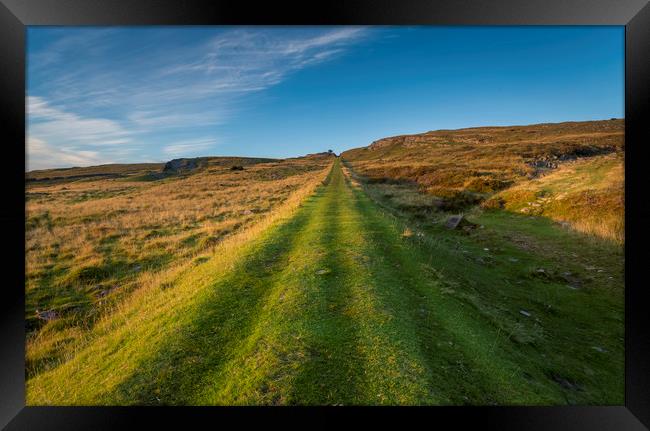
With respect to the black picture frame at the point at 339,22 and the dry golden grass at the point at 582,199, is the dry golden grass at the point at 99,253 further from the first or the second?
the dry golden grass at the point at 582,199

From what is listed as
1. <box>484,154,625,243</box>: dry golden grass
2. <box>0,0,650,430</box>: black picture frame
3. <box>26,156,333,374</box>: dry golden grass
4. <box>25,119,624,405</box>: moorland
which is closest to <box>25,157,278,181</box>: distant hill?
<box>26,156,333,374</box>: dry golden grass

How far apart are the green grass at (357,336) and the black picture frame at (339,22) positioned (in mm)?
369

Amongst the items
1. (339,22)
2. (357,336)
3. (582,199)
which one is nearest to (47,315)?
(357,336)

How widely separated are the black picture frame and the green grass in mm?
369

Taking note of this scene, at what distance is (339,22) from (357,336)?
5.81m

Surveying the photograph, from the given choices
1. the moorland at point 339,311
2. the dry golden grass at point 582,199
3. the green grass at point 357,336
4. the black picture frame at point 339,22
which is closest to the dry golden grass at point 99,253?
the moorland at point 339,311

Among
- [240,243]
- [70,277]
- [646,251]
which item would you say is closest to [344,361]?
[646,251]

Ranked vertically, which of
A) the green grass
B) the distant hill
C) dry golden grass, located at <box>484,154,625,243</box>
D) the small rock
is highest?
the distant hill

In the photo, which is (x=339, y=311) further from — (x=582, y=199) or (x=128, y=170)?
(x=128, y=170)

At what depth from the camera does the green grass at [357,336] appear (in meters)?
4.50

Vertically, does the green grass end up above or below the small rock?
above

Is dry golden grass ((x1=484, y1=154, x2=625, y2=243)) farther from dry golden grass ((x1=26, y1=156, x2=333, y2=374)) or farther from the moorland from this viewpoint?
dry golden grass ((x1=26, y1=156, x2=333, y2=374))

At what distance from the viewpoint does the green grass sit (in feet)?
14.8

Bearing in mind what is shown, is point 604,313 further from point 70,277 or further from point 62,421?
point 70,277
